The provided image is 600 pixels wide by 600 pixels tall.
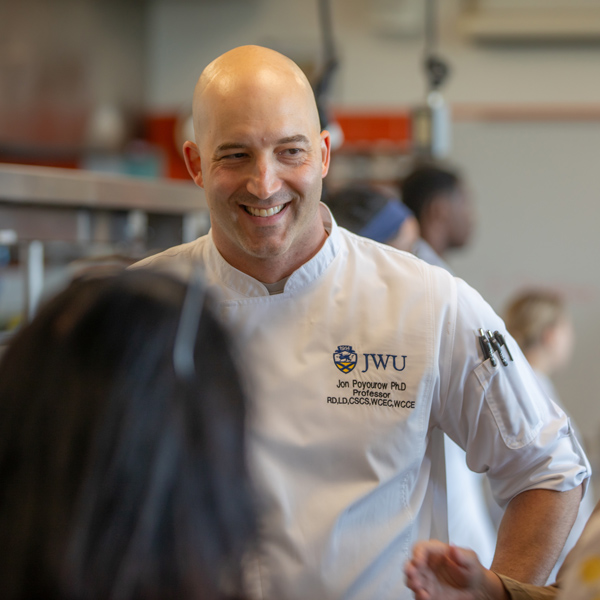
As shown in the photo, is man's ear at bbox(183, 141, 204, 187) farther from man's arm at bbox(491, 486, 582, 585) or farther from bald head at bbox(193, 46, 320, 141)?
man's arm at bbox(491, 486, 582, 585)

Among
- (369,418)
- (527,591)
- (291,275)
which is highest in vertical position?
(291,275)

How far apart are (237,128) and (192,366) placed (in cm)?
62

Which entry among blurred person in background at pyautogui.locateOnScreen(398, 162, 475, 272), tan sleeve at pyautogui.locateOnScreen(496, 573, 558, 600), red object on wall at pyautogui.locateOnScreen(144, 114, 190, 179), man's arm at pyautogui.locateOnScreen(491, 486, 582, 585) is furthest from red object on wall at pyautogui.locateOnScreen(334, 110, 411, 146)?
tan sleeve at pyautogui.locateOnScreen(496, 573, 558, 600)

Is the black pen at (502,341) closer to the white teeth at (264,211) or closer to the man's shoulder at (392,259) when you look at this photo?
the man's shoulder at (392,259)

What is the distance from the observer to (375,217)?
1926 mm

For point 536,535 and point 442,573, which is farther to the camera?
point 536,535

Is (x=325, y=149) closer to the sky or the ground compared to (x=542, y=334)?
closer to the sky

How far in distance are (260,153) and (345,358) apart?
0.33 meters

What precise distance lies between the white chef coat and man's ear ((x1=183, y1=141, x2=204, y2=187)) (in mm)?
146

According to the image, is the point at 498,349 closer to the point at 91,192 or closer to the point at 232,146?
the point at 232,146

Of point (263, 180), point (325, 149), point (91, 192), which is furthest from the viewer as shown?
point (91, 192)

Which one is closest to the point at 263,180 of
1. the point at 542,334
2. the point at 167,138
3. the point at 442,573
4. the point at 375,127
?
the point at 442,573

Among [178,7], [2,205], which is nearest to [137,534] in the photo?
[2,205]

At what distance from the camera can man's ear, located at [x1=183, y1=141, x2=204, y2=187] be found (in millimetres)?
1224
